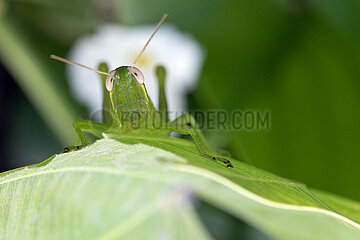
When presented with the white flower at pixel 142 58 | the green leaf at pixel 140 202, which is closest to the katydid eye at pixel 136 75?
the white flower at pixel 142 58

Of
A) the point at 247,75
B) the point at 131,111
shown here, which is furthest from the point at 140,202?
the point at 247,75

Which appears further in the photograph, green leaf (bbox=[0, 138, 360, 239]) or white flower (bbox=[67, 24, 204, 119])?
white flower (bbox=[67, 24, 204, 119])

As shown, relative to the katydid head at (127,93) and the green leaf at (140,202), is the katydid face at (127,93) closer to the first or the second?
the katydid head at (127,93)

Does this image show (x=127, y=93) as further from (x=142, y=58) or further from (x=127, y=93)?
(x=142, y=58)

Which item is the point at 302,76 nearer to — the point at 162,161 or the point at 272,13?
the point at 272,13

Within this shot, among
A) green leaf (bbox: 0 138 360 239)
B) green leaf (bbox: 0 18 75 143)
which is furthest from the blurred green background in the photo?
green leaf (bbox: 0 138 360 239)

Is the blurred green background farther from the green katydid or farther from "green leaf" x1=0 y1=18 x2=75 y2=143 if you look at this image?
the green katydid
